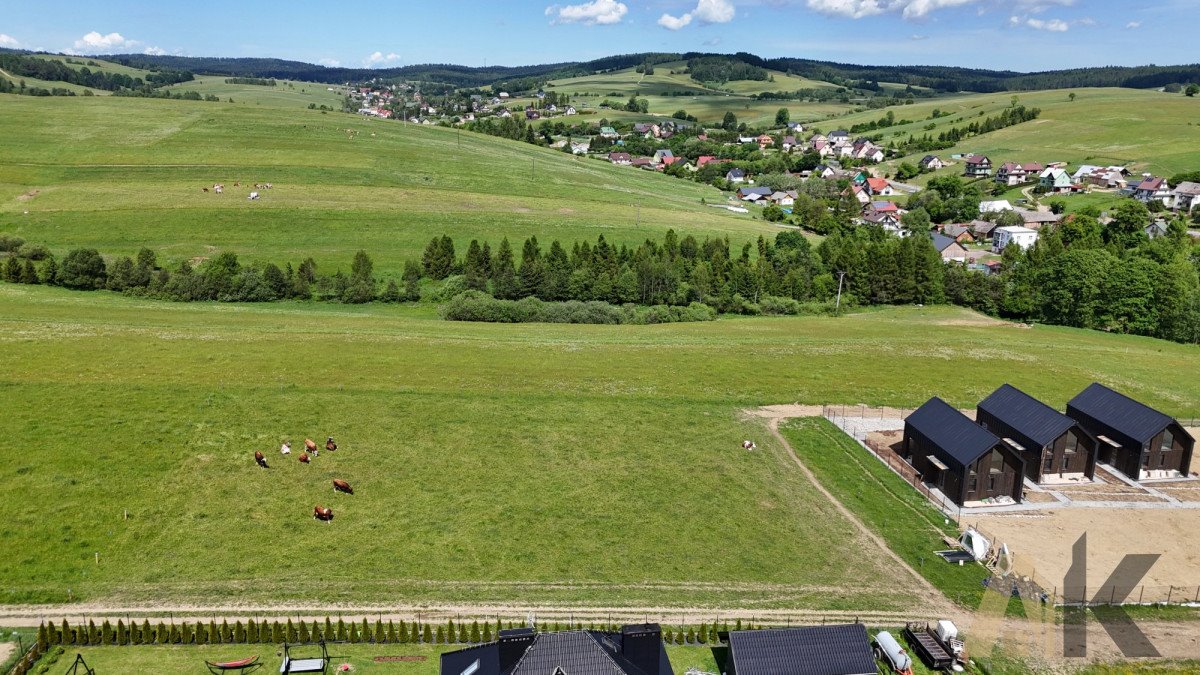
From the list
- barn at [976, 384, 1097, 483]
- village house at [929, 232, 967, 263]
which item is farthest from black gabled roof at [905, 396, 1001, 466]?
village house at [929, 232, 967, 263]

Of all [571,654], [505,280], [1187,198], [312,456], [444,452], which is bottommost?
[444,452]

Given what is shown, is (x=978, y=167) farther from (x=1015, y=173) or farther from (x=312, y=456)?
(x=312, y=456)

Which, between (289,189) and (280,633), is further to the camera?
(289,189)

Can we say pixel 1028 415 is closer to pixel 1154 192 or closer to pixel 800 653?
pixel 800 653

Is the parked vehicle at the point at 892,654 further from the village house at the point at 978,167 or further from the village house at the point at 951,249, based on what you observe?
the village house at the point at 978,167

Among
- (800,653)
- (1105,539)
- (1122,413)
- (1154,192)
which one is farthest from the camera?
(1154,192)

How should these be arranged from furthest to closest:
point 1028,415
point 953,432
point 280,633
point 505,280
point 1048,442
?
1. point 505,280
2. point 1028,415
3. point 1048,442
4. point 953,432
5. point 280,633

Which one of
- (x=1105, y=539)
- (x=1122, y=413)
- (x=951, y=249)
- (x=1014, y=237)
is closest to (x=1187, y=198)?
(x=1014, y=237)

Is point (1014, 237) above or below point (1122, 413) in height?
above
